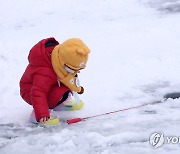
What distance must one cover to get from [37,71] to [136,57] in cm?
167

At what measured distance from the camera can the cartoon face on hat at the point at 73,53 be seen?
9.70 ft

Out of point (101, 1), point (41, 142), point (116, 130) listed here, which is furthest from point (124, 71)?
point (101, 1)

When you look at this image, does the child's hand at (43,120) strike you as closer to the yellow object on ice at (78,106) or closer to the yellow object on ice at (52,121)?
the yellow object on ice at (52,121)

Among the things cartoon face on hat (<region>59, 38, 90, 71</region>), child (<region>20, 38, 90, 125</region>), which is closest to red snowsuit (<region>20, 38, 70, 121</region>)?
child (<region>20, 38, 90, 125</region>)

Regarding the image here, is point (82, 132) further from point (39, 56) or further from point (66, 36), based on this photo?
point (66, 36)

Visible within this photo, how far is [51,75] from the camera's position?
3.09 meters

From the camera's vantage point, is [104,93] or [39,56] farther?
[104,93]

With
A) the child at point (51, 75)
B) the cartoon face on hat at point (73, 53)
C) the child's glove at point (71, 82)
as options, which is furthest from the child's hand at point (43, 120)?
the cartoon face on hat at point (73, 53)

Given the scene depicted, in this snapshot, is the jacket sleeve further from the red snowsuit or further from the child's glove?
the child's glove

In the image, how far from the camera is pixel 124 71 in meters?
4.11

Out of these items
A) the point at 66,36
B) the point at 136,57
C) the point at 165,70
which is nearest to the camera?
the point at 165,70

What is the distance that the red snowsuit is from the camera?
3.01 m

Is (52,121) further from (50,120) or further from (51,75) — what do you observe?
(51,75)

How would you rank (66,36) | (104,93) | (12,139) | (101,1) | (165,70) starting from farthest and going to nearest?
(101,1) < (66,36) < (165,70) < (104,93) < (12,139)
